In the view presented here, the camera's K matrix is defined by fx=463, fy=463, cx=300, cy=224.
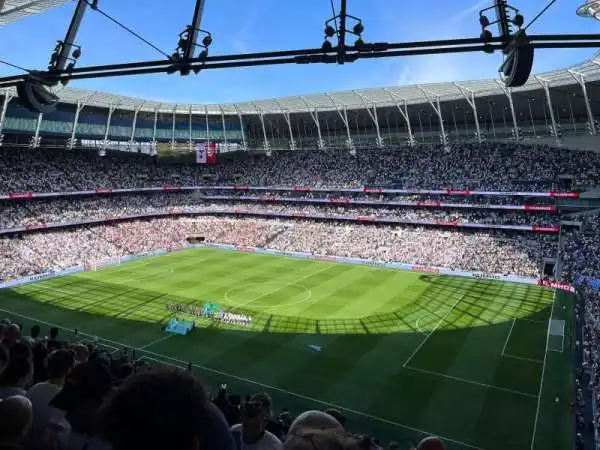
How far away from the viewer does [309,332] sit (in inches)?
1080

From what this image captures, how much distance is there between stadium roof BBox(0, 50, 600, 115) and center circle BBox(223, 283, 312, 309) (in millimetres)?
24767

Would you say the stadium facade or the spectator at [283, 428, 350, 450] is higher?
the stadium facade

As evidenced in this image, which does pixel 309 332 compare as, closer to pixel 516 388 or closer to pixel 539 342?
pixel 516 388

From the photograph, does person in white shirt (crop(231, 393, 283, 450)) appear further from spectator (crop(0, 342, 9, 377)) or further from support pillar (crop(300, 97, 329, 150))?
support pillar (crop(300, 97, 329, 150))

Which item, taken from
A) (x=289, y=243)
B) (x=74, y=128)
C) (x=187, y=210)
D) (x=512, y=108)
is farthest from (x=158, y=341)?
(x=512, y=108)

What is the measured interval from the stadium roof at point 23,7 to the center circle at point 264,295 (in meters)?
20.7

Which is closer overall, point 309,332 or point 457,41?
point 457,41

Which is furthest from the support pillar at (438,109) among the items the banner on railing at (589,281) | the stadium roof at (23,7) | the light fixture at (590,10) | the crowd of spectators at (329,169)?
the stadium roof at (23,7)

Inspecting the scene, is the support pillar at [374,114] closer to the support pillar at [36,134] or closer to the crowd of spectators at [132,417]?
the support pillar at [36,134]

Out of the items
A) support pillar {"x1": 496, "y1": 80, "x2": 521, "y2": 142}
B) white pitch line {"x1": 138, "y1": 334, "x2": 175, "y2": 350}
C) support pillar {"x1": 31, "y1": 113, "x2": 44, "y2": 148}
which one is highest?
support pillar {"x1": 31, "y1": 113, "x2": 44, "y2": 148}

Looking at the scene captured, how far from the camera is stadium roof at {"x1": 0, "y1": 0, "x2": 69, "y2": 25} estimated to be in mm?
16359

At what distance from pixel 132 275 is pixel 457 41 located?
39934 millimetres

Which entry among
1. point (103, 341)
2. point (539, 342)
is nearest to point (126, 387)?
point (103, 341)

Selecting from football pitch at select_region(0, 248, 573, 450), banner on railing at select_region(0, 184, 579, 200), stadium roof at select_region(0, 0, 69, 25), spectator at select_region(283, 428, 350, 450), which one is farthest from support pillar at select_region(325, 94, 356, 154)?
spectator at select_region(283, 428, 350, 450)
